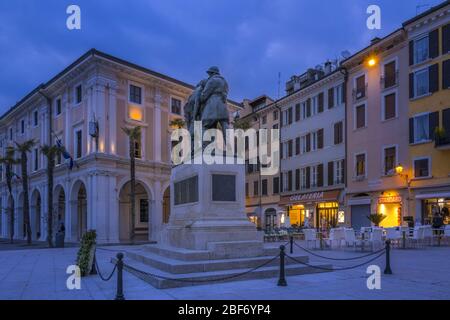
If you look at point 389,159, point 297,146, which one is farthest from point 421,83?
point 297,146

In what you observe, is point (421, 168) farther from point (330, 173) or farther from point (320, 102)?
point (320, 102)

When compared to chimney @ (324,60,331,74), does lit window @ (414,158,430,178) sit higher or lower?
lower

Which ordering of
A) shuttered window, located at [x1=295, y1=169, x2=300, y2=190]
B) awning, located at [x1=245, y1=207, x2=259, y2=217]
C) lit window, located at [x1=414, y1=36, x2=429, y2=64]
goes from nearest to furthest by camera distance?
lit window, located at [x1=414, y1=36, x2=429, y2=64] → shuttered window, located at [x1=295, y1=169, x2=300, y2=190] → awning, located at [x1=245, y1=207, x2=259, y2=217]

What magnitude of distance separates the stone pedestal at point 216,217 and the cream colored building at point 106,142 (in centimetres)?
1825

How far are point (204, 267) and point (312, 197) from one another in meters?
29.8

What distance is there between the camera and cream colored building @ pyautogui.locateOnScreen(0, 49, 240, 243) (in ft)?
104

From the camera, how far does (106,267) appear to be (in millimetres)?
13453

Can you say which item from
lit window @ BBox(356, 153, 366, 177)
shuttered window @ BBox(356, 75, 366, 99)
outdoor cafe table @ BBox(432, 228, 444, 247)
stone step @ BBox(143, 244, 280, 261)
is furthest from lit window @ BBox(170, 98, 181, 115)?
stone step @ BBox(143, 244, 280, 261)

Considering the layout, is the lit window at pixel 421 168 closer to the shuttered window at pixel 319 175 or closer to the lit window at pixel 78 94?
the shuttered window at pixel 319 175

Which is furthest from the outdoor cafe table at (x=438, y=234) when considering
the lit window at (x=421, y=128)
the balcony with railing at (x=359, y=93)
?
the balcony with railing at (x=359, y=93)

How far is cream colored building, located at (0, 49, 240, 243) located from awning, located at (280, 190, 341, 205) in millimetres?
11908

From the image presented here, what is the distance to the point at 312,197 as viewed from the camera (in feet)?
127

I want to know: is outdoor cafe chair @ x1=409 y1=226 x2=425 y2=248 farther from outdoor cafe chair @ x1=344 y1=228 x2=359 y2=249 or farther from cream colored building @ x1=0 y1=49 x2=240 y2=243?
cream colored building @ x1=0 y1=49 x2=240 y2=243

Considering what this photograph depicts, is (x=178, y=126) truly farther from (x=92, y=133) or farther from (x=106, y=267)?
(x=106, y=267)
